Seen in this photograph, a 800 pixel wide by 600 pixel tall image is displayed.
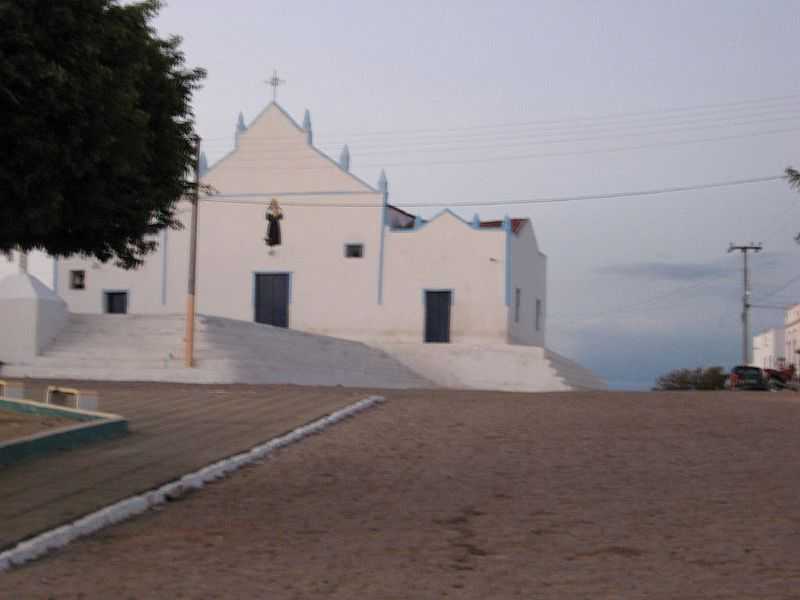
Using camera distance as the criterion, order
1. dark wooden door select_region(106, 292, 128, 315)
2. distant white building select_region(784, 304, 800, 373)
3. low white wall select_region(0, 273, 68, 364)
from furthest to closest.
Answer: distant white building select_region(784, 304, 800, 373) → dark wooden door select_region(106, 292, 128, 315) → low white wall select_region(0, 273, 68, 364)

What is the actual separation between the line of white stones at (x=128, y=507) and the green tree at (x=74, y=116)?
2.30 meters

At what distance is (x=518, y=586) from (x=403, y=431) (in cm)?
798

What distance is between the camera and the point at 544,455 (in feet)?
36.5

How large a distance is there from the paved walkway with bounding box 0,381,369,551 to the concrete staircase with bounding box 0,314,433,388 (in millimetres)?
5157

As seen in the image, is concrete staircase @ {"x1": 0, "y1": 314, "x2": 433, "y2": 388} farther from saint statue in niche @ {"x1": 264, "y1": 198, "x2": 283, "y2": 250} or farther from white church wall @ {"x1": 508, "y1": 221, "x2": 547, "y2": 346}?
saint statue in niche @ {"x1": 264, "y1": 198, "x2": 283, "y2": 250}

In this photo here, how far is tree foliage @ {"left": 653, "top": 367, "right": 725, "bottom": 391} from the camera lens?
151ft

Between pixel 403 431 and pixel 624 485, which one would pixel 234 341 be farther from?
pixel 624 485

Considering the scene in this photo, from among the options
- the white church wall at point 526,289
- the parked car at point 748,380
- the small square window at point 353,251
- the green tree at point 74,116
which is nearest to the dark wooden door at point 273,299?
the small square window at point 353,251

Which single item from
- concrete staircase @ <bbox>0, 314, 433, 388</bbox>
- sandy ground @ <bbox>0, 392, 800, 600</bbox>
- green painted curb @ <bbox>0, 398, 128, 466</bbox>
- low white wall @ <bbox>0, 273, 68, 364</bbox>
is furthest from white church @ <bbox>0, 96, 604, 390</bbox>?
sandy ground @ <bbox>0, 392, 800, 600</bbox>

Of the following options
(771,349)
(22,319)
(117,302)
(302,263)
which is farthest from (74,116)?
(771,349)

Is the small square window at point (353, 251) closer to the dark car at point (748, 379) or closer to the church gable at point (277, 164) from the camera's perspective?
the church gable at point (277, 164)

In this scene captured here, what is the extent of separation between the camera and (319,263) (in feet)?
113

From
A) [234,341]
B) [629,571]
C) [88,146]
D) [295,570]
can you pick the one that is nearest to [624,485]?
[629,571]

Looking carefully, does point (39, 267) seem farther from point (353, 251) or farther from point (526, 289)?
point (526, 289)
